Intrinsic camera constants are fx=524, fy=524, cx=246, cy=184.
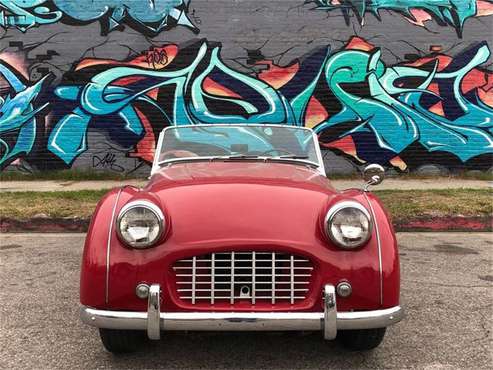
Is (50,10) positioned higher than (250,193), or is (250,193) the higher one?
(250,193)

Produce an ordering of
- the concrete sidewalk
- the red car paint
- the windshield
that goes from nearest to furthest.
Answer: the red car paint, the windshield, the concrete sidewalk

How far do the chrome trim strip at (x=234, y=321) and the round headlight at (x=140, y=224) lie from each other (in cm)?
37

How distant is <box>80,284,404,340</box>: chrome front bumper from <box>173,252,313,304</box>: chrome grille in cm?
11

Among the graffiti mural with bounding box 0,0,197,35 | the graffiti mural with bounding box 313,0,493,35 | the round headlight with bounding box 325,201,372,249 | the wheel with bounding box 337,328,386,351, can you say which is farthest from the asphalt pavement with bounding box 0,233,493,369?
the graffiti mural with bounding box 313,0,493,35

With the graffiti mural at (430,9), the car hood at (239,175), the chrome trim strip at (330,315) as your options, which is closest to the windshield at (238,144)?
the car hood at (239,175)

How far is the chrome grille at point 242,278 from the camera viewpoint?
272 centimetres

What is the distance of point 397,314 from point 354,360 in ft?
1.49

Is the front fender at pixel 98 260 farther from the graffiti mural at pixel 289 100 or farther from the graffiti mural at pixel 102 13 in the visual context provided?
the graffiti mural at pixel 102 13

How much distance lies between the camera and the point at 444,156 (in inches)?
460

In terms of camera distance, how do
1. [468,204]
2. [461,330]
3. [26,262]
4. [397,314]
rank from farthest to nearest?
[468,204] → [26,262] → [461,330] → [397,314]

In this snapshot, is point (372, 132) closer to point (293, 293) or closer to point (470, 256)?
point (470, 256)

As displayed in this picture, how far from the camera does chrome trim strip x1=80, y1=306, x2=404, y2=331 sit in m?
2.59

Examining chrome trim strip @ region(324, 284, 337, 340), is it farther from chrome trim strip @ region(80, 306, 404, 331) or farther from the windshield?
the windshield

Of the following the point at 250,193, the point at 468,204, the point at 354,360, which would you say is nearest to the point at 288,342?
the point at 354,360
